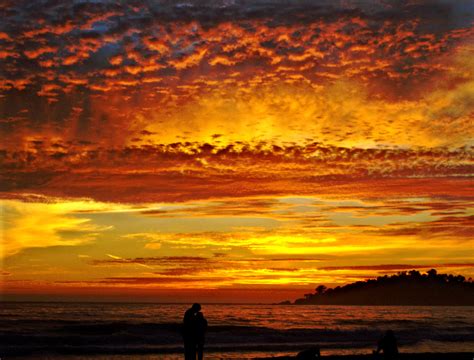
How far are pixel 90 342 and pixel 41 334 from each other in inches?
316

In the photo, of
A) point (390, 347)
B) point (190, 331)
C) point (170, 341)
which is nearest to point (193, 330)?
point (190, 331)

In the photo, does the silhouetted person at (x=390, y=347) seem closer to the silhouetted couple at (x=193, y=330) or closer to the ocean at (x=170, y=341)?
the silhouetted couple at (x=193, y=330)

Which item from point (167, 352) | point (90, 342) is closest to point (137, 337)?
point (90, 342)

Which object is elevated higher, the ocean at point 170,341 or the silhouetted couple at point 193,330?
the silhouetted couple at point 193,330

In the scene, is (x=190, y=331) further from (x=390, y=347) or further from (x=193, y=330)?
(x=390, y=347)

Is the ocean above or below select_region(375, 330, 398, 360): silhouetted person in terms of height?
below

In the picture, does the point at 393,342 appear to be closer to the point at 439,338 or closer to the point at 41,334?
the point at 439,338

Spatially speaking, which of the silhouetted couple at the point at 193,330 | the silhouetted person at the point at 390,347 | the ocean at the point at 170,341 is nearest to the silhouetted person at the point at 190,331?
the silhouetted couple at the point at 193,330

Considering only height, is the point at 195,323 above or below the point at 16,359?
above

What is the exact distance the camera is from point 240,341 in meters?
48.7

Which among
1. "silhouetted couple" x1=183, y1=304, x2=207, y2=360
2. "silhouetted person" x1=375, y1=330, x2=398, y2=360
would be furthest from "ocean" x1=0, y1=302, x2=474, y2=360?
"silhouetted couple" x1=183, y1=304, x2=207, y2=360

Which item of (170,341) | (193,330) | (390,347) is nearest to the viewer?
(193,330)

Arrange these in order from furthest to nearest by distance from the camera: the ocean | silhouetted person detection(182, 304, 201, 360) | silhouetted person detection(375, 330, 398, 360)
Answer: the ocean → silhouetted person detection(375, 330, 398, 360) → silhouetted person detection(182, 304, 201, 360)

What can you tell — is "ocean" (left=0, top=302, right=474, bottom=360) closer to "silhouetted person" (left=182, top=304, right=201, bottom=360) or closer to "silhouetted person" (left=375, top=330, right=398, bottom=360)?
"silhouetted person" (left=375, top=330, right=398, bottom=360)
